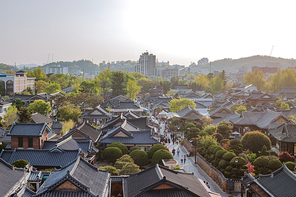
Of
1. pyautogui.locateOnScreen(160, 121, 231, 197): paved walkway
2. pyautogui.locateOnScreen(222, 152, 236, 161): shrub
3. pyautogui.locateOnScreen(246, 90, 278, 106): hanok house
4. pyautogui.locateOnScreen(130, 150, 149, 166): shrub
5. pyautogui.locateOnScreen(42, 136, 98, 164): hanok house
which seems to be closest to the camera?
pyautogui.locateOnScreen(160, 121, 231, 197): paved walkway

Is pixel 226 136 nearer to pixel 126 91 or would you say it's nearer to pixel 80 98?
pixel 80 98

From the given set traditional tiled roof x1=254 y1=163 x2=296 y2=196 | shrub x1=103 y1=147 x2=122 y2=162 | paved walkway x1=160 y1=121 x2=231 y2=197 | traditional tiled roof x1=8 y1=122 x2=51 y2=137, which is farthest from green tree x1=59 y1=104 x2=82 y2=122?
traditional tiled roof x1=254 y1=163 x2=296 y2=196

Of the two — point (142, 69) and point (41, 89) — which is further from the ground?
point (142, 69)

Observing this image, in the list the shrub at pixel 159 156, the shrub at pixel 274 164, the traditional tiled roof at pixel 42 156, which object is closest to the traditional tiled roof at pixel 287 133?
the shrub at pixel 274 164

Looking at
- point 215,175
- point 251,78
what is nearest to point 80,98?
point 215,175

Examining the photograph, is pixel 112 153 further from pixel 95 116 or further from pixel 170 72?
pixel 170 72

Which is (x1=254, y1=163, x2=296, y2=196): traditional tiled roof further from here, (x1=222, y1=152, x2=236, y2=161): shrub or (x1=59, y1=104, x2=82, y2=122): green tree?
(x1=59, y1=104, x2=82, y2=122): green tree
